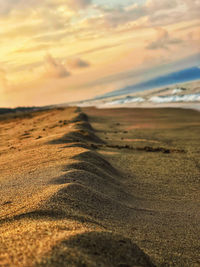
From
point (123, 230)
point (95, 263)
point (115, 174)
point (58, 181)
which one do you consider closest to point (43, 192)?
point (58, 181)

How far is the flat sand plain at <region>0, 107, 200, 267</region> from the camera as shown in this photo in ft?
4.84

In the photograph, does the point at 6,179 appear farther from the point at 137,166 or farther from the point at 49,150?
the point at 137,166

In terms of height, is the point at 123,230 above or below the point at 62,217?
below

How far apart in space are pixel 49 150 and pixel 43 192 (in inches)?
80.4

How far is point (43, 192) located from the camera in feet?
8.45

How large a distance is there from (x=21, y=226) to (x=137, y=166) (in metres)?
3.04

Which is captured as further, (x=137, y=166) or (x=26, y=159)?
(x=137, y=166)

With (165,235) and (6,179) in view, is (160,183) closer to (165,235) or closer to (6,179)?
(165,235)

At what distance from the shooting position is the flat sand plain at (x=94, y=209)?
58.1 inches

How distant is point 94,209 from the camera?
2.38 metres

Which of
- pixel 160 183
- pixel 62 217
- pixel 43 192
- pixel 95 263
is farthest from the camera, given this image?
pixel 160 183

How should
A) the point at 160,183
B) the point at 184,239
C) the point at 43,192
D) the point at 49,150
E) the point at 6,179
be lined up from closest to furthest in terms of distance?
the point at 184,239
the point at 43,192
the point at 6,179
the point at 160,183
the point at 49,150

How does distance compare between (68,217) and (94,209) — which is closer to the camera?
(68,217)

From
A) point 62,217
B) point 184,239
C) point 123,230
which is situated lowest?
point 184,239
